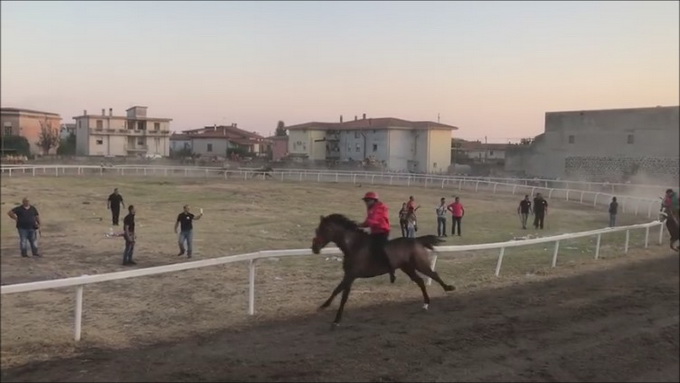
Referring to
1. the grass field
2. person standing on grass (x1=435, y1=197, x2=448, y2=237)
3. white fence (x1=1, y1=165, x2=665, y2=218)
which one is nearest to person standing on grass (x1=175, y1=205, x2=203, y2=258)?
the grass field

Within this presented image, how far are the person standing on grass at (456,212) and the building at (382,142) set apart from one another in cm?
397

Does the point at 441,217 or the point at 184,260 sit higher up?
the point at 441,217

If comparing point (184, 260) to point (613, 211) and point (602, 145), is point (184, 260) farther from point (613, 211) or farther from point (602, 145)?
point (613, 211)

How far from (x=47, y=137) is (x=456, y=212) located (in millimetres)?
8438

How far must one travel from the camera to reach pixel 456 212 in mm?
11398

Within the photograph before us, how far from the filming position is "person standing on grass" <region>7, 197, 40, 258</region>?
12.4 ft

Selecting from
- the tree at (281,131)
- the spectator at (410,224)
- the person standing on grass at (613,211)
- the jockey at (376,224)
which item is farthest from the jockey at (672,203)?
the person standing on grass at (613,211)

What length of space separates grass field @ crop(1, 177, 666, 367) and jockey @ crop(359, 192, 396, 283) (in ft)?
2.31

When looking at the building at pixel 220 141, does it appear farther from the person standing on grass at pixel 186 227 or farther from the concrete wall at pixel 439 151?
the concrete wall at pixel 439 151

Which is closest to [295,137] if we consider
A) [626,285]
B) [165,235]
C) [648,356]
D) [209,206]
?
[209,206]

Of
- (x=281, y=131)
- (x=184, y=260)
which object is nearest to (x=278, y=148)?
(x=281, y=131)

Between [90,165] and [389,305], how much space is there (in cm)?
432

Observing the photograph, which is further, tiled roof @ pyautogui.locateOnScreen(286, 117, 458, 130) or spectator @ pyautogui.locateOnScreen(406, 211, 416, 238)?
spectator @ pyautogui.locateOnScreen(406, 211, 416, 238)

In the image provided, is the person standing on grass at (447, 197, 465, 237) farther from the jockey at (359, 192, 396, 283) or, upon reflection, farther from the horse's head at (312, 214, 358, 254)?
the horse's head at (312, 214, 358, 254)
